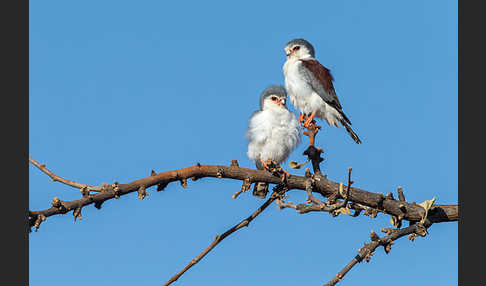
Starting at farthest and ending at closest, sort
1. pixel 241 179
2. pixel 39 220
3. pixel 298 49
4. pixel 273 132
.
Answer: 1. pixel 298 49
2. pixel 273 132
3. pixel 241 179
4. pixel 39 220

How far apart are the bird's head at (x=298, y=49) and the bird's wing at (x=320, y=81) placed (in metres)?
0.24

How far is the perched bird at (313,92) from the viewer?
8469 millimetres

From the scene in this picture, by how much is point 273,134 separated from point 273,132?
3cm

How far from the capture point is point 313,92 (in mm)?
8547

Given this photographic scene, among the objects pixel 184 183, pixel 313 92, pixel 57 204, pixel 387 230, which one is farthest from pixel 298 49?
pixel 57 204

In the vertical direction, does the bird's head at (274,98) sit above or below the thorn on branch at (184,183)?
above

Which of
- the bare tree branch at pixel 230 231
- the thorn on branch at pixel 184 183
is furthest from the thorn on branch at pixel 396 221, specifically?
the thorn on branch at pixel 184 183

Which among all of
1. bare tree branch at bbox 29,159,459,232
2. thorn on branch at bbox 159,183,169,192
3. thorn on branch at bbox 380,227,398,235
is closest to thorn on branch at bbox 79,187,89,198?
bare tree branch at bbox 29,159,459,232

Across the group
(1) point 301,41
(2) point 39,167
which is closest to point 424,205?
(2) point 39,167

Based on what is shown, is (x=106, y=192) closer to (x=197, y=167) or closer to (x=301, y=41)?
(x=197, y=167)

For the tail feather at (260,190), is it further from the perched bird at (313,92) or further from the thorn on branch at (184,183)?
the perched bird at (313,92)

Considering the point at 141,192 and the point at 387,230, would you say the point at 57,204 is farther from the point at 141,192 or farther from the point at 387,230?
the point at 387,230

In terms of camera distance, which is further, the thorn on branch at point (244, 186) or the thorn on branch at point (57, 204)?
the thorn on branch at point (244, 186)

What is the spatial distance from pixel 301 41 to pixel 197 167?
459 centimetres
